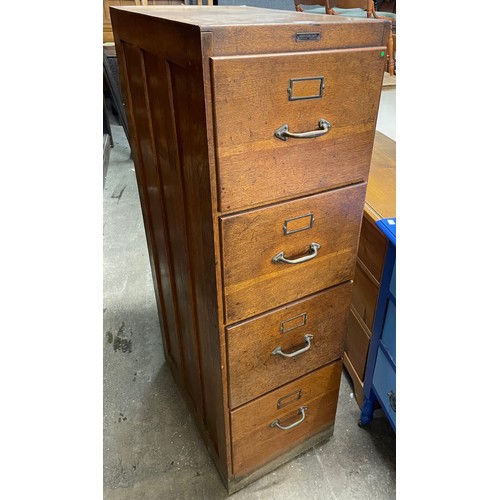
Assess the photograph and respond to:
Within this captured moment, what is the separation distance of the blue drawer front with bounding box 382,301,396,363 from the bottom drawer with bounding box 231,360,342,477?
0.48 feet

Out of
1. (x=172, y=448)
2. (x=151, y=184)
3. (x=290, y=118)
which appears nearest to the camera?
(x=290, y=118)

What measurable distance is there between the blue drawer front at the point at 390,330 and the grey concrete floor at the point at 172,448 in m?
0.38

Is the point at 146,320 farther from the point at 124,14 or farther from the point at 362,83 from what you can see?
the point at 362,83

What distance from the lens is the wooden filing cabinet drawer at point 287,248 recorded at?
79 cm

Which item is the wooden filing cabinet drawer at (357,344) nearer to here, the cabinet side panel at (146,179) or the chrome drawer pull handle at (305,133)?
the cabinet side panel at (146,179)

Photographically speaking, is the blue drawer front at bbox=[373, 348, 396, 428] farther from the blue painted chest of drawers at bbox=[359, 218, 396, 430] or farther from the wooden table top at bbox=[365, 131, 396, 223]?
the wooden table top at bbox=[365, 131, 396, 223]

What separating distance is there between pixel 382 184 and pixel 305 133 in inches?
25.2

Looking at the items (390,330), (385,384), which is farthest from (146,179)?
(385,384)

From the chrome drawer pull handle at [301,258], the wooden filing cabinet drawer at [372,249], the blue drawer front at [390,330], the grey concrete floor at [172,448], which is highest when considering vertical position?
the chrome drawer pull handle at [301,258]

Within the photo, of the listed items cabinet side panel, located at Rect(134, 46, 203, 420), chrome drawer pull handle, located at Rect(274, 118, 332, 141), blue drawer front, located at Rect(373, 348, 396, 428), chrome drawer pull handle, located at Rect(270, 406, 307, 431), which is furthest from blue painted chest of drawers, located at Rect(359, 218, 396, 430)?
cabinet side panel, located at Rect(134, 46, 203, 420)

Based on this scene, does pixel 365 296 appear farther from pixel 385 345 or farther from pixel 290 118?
pixel 290 118

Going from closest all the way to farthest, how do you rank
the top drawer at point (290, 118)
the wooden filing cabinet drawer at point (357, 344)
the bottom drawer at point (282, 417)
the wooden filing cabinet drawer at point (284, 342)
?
the top drawer at point (290, 118)
the wooden filing cabinet drawer at point (284, 342)
the bottom drawer at point (282, 417)
the wooden filing cabinet drawer at point (357, 344)

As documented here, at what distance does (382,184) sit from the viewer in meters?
1.29

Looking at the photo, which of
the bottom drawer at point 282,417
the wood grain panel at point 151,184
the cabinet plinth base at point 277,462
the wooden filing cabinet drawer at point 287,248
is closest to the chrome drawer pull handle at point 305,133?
the wooden filing cabinet drawer at point 287,248
